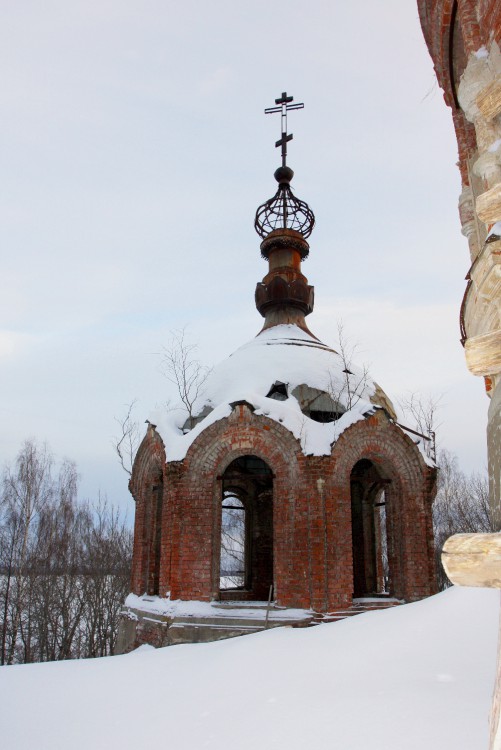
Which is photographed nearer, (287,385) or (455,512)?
(287,385)

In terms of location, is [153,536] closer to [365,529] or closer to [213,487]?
[213,487]

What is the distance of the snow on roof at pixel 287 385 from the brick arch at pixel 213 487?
197 millimetres

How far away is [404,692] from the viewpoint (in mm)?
3900

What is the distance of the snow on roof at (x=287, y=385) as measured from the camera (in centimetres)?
956

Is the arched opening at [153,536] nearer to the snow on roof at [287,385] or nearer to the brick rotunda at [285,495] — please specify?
the brick rotunda at [285,495]

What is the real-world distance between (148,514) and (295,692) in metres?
7.36

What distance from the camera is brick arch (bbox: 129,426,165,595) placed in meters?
10.8

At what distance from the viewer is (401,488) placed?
10.2m

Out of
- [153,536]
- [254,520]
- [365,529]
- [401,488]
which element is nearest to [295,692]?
[401,488]

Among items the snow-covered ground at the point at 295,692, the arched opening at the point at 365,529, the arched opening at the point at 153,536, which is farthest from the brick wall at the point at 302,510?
the snow-covered ground at the point at 295,692

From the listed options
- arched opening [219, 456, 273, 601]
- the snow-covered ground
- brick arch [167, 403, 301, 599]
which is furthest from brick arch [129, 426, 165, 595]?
the snow-covered ground

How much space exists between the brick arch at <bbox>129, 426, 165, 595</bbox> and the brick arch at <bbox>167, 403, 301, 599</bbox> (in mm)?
1210

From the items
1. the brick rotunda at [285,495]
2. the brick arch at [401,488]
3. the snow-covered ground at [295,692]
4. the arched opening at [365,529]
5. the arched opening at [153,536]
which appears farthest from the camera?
the arched opening at [365,529]

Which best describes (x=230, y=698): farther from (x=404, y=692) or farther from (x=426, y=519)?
(x=426, y=519)
